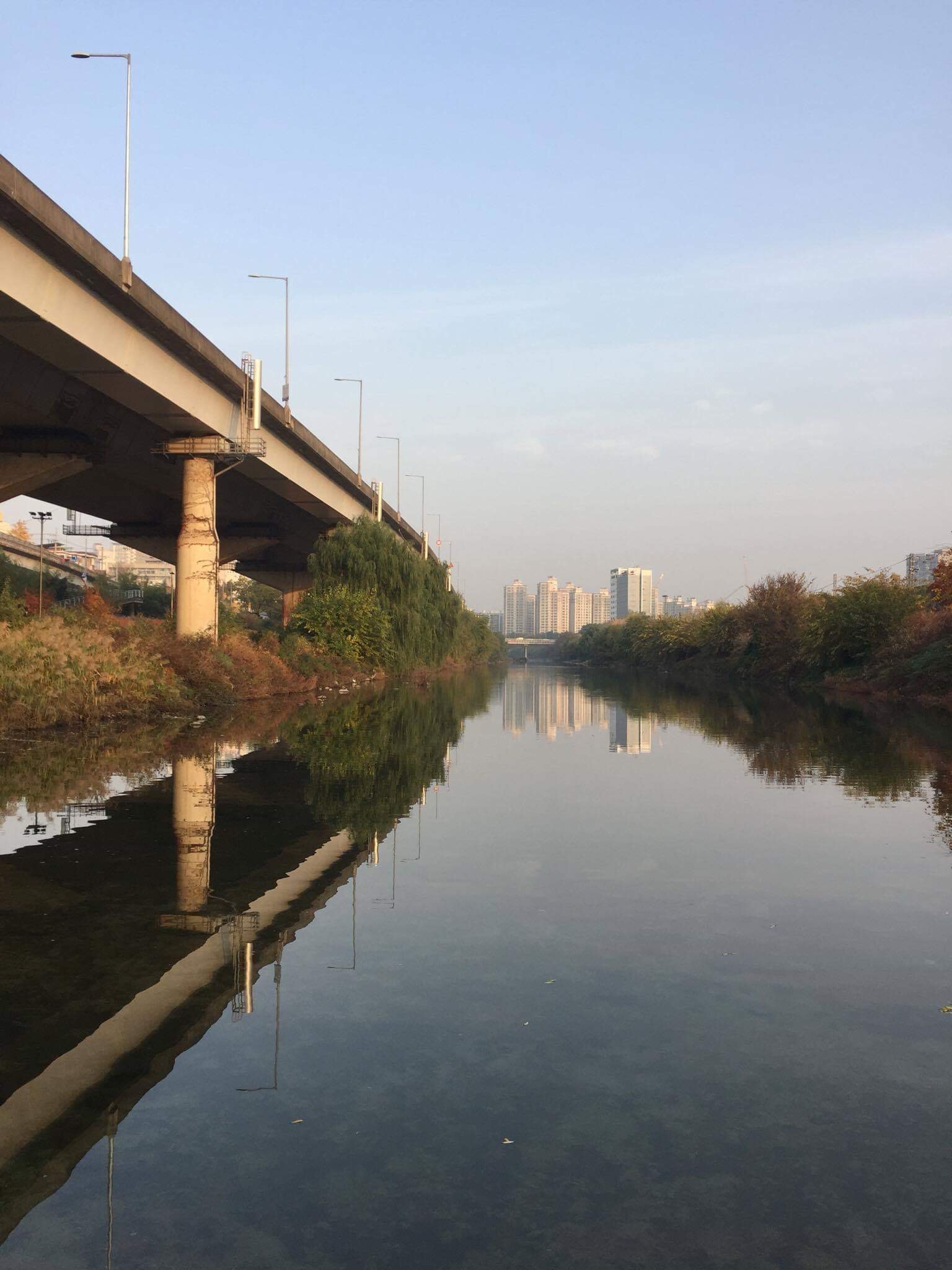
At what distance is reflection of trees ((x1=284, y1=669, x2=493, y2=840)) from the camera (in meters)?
11.7

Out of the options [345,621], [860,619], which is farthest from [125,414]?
[860,619]

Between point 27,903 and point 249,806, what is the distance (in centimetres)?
432

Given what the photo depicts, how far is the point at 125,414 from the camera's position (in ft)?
96.1

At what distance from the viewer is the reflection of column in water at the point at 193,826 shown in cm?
776

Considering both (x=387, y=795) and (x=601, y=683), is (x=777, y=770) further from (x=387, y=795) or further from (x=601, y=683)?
(x=601, y=683)

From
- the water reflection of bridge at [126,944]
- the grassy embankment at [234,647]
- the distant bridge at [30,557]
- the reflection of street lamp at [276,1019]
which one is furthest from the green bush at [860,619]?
the distant bridge at [30,557]

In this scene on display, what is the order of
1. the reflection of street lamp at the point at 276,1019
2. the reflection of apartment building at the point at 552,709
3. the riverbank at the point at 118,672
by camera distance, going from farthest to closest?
1. the reflection of apartment building at the point at 552,709
2. the riverbank at the point at 118,672
3. the reflection of street lamp at the point at 276,1019

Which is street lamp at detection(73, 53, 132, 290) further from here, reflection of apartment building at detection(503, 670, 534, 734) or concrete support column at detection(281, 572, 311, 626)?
concrete support column at detection(281, 572, 311, 626)

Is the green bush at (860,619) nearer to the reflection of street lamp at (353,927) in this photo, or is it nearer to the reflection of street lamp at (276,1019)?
the reflection of street lamp at (353,927)

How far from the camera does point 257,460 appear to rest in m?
33.8

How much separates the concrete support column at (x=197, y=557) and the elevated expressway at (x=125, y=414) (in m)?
A: 0.04

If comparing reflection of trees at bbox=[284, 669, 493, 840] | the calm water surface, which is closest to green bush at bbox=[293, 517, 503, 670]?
reflection of trees at bbox=[284, 669, 493, 840]

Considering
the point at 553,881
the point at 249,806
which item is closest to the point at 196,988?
the point at 553,881

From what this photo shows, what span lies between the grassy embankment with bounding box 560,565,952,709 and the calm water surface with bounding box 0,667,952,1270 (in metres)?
30.2
